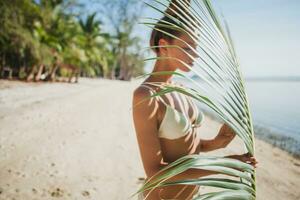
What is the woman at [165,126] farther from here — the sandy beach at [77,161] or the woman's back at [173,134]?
the sandy beach at [77,161]

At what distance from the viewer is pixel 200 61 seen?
0.74 metres

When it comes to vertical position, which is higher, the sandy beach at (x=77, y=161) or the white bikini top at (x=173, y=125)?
the white bikini top at (x=173, y=125)

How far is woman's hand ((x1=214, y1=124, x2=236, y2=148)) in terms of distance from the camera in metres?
1.22

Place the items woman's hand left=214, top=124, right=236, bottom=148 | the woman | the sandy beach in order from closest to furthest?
the woman
woman's hand left=214, top=124, right=236, bottom=148
the sandy beach

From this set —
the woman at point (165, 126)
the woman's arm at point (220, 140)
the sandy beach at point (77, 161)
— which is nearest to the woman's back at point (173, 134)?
the woman at point (165, 126)

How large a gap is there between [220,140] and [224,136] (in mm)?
53

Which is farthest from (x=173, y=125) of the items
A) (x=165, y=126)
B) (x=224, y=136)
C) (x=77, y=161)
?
(x=77, y=161)

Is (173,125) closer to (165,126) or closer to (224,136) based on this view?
(165,126)

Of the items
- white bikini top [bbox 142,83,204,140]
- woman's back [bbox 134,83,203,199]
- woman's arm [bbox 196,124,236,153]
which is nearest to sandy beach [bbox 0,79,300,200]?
woman's arm [bbox 196,124,236,153]

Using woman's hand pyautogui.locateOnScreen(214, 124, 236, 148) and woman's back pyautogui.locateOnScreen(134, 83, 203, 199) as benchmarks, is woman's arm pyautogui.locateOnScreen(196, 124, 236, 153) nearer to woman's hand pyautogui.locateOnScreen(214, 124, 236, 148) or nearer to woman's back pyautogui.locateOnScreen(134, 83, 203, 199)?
woman's hand pyautogui.locateOnScreen(214, 124, 236, 148)

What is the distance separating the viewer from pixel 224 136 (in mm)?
1279

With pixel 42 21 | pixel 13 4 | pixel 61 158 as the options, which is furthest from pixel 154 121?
pixel 42 21

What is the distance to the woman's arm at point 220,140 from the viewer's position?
123 cm

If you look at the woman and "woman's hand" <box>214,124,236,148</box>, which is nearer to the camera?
the woman
